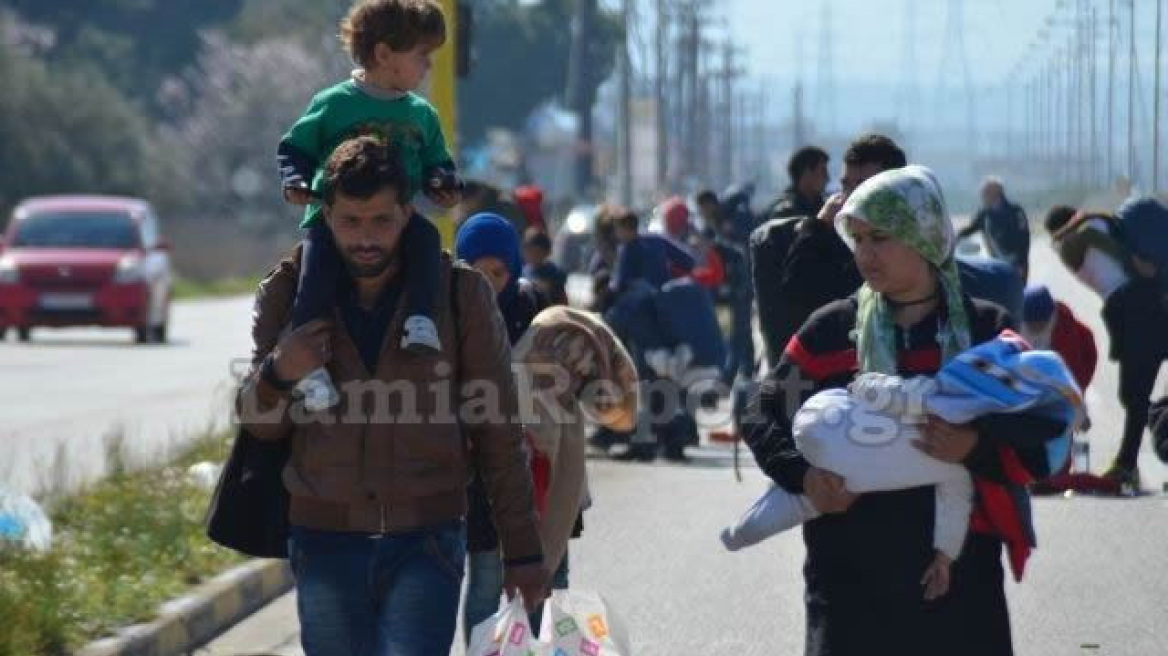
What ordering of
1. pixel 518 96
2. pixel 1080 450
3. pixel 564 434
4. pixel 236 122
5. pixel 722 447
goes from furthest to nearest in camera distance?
pixel 518 96, pixel 236 122, pixel 722 447, pixel 1080 450, pixel 564 434

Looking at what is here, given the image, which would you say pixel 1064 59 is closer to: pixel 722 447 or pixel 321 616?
pixel 722 447

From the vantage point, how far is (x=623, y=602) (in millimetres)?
11969

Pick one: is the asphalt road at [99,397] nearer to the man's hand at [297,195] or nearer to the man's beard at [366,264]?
the man's hand at [297,195]

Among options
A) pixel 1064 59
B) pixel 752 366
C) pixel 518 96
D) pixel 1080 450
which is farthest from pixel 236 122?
pixel 1080 450

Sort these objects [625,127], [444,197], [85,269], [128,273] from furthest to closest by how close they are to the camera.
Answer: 1. [625,127]
2. [128,273]
3. [85,269]
4. [444,197]

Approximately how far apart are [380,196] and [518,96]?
10669 centimetres

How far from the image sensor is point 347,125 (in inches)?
293

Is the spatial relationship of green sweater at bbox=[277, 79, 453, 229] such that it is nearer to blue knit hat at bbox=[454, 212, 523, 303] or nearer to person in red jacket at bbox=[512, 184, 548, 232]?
blue knit hat at bbox=[454, 212, 523, 303]

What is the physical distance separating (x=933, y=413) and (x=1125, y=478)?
34.5 ft

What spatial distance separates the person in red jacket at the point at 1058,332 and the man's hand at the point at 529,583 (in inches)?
360

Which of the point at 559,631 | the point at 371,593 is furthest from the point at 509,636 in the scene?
the point at 371,593

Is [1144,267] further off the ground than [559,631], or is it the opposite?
[559,631]

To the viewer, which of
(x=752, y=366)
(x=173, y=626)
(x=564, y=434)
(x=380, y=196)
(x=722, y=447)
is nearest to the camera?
(x=380, y=196)

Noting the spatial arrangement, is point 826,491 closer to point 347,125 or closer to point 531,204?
point 347,125
